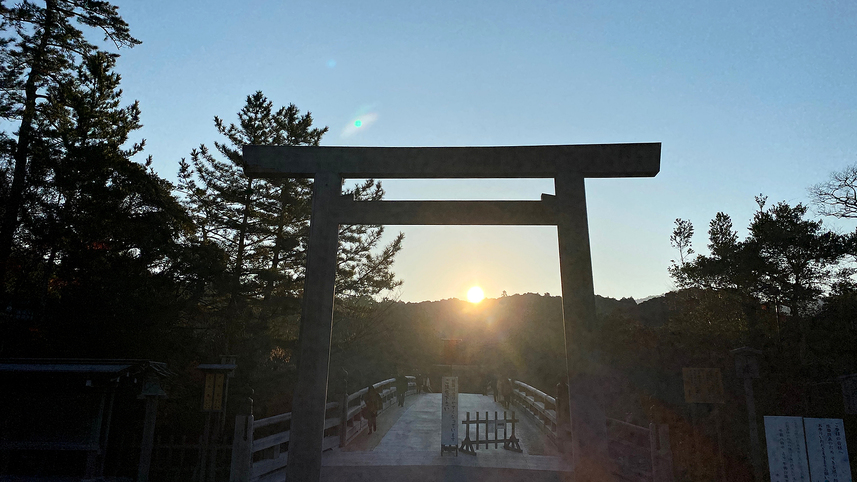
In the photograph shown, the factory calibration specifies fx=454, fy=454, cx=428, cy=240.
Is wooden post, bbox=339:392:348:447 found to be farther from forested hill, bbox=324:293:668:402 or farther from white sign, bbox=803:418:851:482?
forested hill, bbox=324:293:668:402

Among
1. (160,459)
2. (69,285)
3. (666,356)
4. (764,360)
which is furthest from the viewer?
(666,356)

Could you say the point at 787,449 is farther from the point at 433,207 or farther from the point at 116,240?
the point at 116,240

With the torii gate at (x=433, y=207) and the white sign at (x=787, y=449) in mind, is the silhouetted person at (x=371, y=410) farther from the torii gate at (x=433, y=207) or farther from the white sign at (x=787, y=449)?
the white sign at (x=787, y=449)

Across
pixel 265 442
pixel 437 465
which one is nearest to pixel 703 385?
pixel 437 465

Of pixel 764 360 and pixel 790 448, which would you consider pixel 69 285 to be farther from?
pixel 764 360

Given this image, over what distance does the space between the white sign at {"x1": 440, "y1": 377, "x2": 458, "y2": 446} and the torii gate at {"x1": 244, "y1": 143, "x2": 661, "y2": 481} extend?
3842 millimetres

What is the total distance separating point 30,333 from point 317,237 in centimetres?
1053

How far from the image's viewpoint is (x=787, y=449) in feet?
21.2

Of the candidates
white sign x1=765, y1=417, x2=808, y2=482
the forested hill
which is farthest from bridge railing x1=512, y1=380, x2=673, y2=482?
the forested hill

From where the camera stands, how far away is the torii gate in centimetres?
614

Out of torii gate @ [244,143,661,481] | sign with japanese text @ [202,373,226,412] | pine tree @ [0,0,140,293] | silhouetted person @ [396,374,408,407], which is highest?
pine tree @ [0,0,140,293]

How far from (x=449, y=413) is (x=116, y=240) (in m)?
11.3

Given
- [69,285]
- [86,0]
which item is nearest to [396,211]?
[69,285]

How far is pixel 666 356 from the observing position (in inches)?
757
